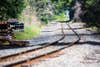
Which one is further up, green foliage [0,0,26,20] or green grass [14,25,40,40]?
green foliage [0,0,26,20]

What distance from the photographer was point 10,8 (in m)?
32.4

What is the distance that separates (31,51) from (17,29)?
14.7 metres

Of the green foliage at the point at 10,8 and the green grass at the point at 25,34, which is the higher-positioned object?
the green foliage at the point at 10,8

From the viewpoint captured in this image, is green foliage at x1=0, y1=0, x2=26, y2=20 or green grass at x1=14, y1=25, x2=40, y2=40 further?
green foliage at x1=0, y1=0, x2=26, y2=20

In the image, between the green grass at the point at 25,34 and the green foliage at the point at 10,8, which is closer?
the green grass at the point at 25,34

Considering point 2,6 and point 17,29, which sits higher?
point 2,6

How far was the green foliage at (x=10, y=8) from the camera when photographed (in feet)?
102

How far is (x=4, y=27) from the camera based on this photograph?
25.0m

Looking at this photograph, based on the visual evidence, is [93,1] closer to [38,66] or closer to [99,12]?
[99,12]

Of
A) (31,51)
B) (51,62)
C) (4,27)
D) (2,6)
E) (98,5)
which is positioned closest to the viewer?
(51,62)

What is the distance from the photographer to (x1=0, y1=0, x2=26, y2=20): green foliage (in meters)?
31.0

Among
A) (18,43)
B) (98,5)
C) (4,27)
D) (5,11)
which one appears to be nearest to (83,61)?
(18,43)

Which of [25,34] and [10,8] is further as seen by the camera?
[10,8]

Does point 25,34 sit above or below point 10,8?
below
